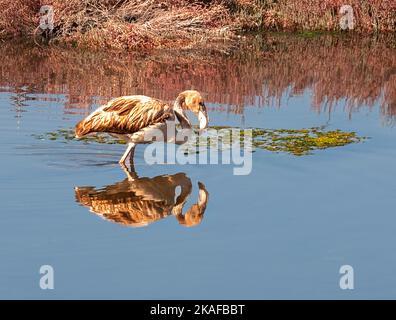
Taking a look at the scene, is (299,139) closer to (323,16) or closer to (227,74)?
(227,74)

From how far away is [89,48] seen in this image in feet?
90.8

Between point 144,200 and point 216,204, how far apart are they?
940 millimetres

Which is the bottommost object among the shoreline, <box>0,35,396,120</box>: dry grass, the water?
the water

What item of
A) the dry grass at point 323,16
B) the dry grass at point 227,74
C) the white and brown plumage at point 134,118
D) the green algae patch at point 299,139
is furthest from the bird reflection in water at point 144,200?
the dry grass at point 323,16

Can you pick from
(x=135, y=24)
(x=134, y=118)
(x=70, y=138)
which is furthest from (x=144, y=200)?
(x=135, y=24)

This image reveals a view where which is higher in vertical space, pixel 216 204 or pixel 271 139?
pixel 271 139

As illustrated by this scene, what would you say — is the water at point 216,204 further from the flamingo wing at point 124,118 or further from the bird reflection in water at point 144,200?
the flamingo wing at point 124,118

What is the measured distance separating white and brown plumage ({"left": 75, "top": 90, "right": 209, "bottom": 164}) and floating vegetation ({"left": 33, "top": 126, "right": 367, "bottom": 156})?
1.19m

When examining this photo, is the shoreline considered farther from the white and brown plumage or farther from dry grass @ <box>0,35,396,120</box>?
the white and brown plumage

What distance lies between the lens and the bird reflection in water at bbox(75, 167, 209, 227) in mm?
11727

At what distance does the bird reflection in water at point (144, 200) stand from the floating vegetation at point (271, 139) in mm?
1980

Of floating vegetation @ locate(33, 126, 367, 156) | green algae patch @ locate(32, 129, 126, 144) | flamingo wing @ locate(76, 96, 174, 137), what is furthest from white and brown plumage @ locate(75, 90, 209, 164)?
green algae patch @ locate(32, 129, 126, 144)

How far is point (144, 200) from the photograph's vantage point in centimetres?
1257
